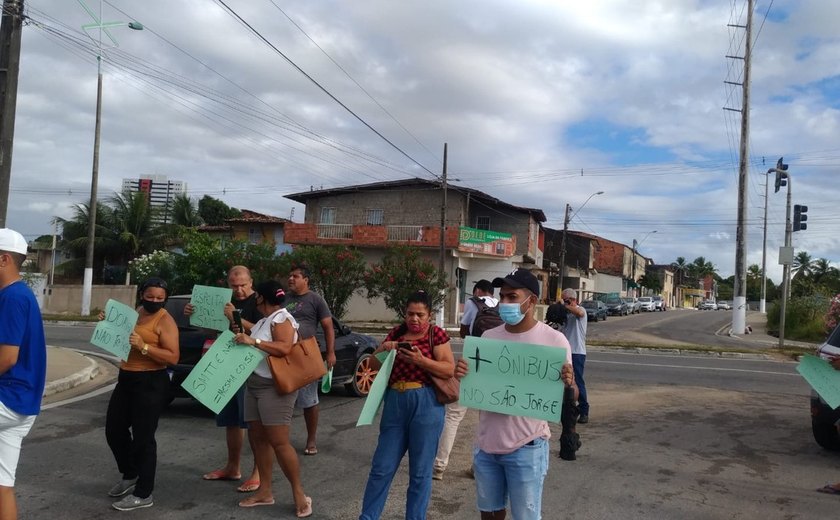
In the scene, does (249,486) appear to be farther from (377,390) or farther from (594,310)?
(594,310)

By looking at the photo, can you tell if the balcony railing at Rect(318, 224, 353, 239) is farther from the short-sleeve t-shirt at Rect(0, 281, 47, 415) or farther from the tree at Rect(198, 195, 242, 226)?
the short-sleeve t-shirt at Rect(0, 281, 47, 415)

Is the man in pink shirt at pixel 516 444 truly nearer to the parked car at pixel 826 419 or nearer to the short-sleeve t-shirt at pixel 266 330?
the short-sleeve t-shirt at pixel 266 330

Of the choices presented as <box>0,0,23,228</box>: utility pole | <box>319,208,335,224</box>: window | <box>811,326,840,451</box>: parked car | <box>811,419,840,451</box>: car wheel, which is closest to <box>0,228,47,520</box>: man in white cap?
<box>811,326,840,451</box>: parked car

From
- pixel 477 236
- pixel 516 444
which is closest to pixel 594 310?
pixel 477 236

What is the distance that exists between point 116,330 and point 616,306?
52735 millimetres

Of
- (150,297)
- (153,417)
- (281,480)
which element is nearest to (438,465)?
(281,480)

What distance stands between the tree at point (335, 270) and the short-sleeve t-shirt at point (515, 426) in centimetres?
1936

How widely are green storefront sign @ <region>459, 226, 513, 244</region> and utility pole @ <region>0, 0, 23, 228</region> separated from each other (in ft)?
84.9

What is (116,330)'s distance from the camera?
507cm

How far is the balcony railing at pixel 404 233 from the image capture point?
36.0m

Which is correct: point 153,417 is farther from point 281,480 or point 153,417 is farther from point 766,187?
point 766,187

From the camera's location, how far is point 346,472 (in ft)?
19.9

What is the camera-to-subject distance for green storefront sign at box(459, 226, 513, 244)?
114 ft

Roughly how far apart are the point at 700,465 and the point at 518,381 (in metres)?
4.00
